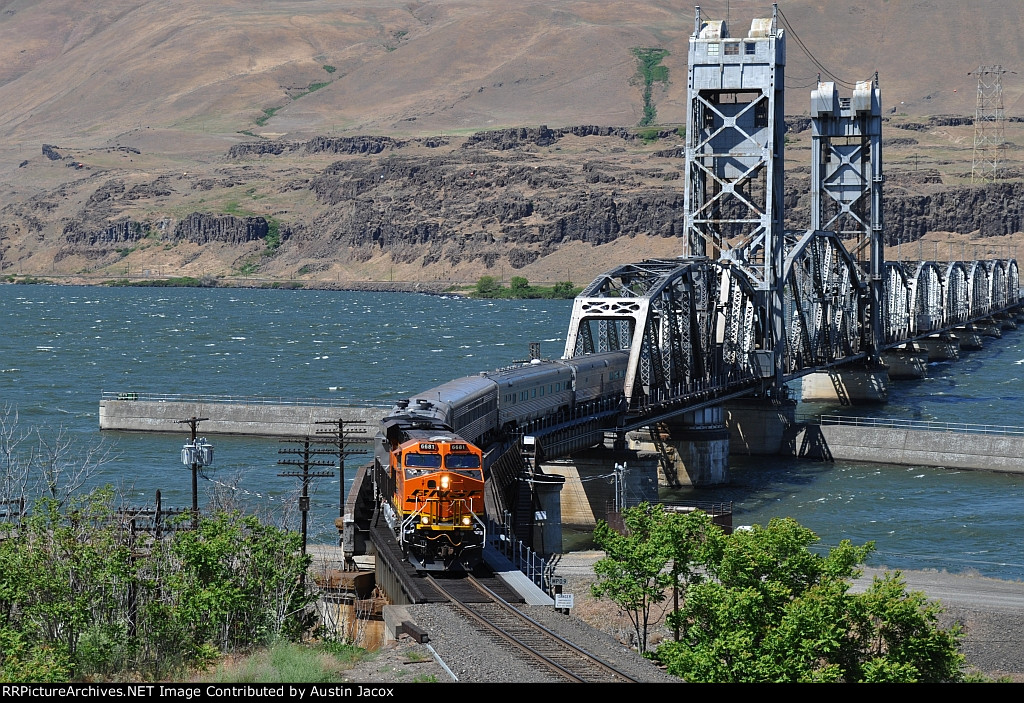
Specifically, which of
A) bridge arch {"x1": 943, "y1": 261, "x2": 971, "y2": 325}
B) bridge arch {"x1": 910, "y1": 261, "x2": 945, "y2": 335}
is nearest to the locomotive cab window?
bridge arch {"x1": 910, "y1": 261, "x2": 945, "y2": 335}

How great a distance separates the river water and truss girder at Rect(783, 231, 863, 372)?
654 cm

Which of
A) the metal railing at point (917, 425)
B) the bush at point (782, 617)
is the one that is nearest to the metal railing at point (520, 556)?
the bush at point (782, 617)

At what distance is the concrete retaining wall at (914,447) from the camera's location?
86688mm

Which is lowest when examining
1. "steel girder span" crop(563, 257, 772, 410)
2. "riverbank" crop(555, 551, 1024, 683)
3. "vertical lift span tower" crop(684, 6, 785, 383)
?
"riverbank" crop(555, 551, 1024, 683)

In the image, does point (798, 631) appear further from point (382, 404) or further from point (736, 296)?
point (382, 404)

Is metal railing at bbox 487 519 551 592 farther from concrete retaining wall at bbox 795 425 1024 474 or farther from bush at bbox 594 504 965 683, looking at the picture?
concrete retaining wall at bbox 795 425 1024 474

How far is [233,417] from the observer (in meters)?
96.6

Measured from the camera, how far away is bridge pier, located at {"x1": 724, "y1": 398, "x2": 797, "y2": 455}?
91.4 metres

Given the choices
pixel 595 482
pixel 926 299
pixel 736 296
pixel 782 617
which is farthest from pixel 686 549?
pixel 926 299

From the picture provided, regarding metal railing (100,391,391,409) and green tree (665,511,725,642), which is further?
metal railing (100,391,391,409)

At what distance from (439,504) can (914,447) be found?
52237mm

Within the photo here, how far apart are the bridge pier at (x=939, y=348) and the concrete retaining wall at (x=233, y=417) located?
270ft

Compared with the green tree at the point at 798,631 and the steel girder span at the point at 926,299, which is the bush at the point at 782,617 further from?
the steel girder span at the point at 926,299

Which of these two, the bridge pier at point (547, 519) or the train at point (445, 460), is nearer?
the train at point (445, 460)
